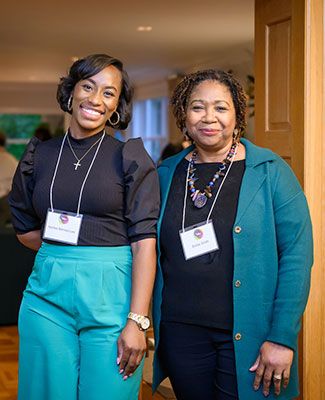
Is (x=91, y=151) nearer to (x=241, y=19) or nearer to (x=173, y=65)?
(x=241, y=19)

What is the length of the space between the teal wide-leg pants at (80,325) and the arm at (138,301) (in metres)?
0.03

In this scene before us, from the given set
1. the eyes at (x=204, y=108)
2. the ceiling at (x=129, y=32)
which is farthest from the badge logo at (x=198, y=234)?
the ceiling at (x=129, y=32)


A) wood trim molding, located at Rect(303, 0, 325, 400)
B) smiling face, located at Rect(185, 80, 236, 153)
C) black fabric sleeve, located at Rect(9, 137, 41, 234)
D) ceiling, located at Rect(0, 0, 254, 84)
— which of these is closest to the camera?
smiling face, located at Rect(185, 80, 236, 153)

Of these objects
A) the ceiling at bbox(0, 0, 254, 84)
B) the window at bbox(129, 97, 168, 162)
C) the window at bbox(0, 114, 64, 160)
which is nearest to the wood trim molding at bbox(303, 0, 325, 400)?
the ceiling at bbox(0, 0, 254, 84)

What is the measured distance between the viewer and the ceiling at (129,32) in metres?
6.96

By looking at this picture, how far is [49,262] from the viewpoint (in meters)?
2.16

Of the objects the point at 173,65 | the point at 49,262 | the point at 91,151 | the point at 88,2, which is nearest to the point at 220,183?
the point at 91,151

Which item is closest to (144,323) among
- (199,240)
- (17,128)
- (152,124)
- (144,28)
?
(199,240)

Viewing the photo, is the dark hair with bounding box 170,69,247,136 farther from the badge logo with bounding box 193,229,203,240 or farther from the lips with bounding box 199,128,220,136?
the badge logo with bounding box 193,229,203,240

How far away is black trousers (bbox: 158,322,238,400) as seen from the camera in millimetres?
2162

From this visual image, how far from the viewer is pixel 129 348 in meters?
2.07

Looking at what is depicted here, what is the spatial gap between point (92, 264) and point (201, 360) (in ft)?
1.43

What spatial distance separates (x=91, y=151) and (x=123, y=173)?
132 mm

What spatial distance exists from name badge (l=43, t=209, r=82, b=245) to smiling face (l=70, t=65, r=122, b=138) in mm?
270
